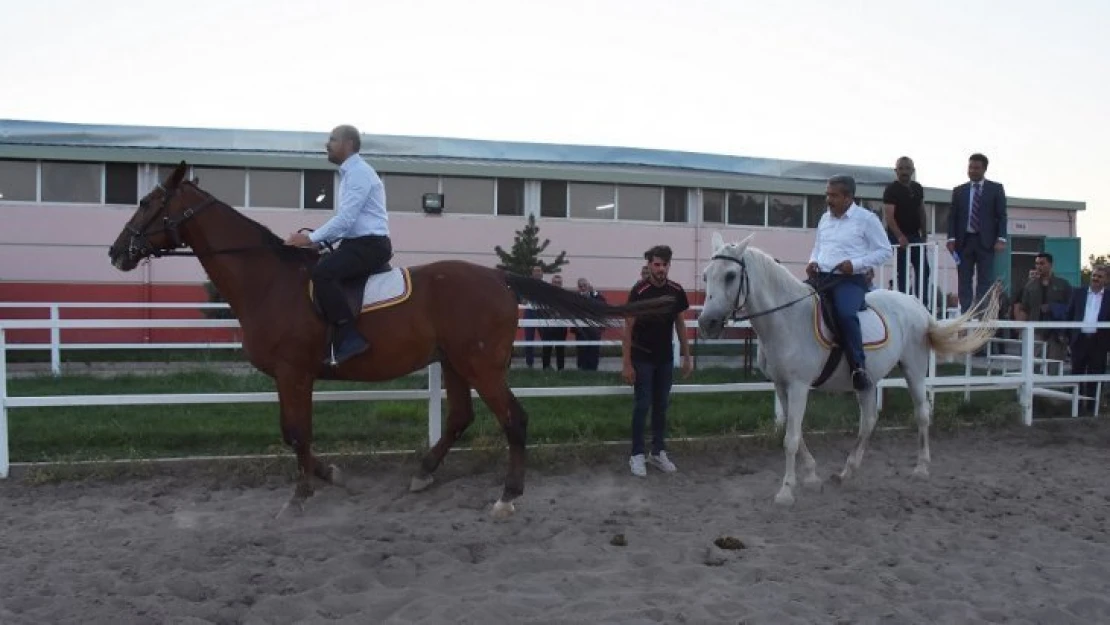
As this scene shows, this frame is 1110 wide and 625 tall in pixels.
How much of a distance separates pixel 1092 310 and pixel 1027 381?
72.7 inches

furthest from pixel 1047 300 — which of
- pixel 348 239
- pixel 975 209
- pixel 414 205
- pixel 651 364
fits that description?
pixel 414 205

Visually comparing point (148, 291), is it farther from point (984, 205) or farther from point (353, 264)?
point (984, 205)

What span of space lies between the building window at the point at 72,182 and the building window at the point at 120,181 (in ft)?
0.66

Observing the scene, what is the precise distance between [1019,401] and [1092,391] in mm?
2072

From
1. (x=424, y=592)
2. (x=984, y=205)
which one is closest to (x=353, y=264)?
(x=424, y=592)

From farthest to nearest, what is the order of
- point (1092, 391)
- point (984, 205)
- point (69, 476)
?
point (1092, 391)
point (984, 205)
point (69, 476)

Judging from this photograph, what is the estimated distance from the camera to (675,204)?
79.6 ft

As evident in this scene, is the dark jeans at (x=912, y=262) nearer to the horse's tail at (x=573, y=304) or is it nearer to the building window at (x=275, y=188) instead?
the horse's tail at (x=573, y=304)

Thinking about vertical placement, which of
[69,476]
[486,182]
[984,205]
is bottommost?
[69,476]

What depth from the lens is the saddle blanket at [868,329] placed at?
6680mm

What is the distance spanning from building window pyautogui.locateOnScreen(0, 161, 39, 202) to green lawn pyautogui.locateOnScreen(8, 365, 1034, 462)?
10.3 meters

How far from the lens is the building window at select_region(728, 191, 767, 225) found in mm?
24797

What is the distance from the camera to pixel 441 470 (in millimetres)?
7129

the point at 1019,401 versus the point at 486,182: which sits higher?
the point at 486,182
